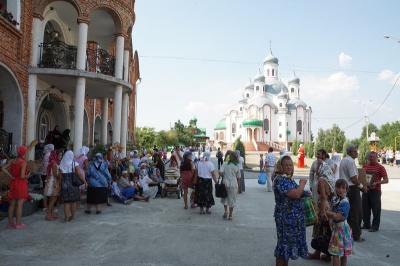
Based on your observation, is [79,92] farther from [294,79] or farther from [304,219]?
[294,79]

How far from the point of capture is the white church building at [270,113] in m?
70.8

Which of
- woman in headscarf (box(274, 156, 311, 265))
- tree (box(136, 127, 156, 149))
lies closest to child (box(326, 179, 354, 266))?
woman in headscarf (box(274, 156, 311, 265))

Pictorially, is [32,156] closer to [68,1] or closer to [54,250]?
[68,1]

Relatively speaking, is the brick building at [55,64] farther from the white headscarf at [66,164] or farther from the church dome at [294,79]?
the church dome at [294,79]

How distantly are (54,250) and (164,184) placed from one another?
594cm

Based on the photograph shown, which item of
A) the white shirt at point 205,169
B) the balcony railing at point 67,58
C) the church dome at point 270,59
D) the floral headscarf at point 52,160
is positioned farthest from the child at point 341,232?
the church dome at point 270,59

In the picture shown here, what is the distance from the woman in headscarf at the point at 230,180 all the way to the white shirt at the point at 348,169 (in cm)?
250

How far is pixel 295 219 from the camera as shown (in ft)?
12.8

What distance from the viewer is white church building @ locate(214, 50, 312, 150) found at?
7082cm

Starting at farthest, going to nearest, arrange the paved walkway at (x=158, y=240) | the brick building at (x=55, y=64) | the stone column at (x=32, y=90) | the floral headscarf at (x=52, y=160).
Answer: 1. the stone column at (x=32, y=90)
2. the brick building at (x=55, y=64)
3. the floral headscarf at (x=52, y=160)
4. the paved walkway at (x=158, y=240)

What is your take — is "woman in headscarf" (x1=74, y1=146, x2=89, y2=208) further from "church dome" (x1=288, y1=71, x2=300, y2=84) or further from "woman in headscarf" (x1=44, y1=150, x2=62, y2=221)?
"church dome" (x1=288, y1=71, x2=300, y2=84)

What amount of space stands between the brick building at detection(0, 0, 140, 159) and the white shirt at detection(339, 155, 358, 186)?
9.56 m

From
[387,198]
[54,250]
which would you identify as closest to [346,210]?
[54,250]

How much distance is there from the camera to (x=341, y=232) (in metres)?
4.18
